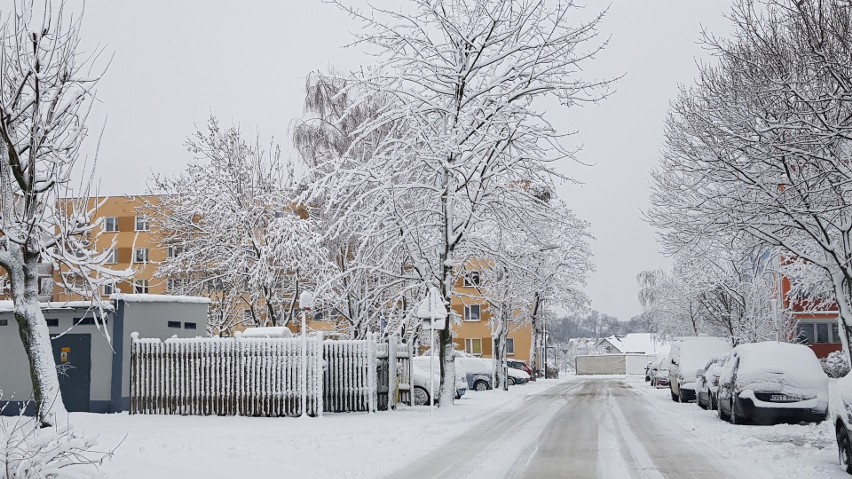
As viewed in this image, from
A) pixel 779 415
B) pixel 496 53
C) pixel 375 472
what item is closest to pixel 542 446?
pixel 375 472

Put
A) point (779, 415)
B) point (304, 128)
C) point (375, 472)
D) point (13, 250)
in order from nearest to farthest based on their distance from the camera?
1. point (375, 472)
2. point (13, 250)
3. point (779, 415)
4. point (304, 128)

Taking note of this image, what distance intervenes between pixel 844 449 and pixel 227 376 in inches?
525

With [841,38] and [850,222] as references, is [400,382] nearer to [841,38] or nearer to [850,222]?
[850,222]

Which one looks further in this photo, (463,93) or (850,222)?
(463,93)

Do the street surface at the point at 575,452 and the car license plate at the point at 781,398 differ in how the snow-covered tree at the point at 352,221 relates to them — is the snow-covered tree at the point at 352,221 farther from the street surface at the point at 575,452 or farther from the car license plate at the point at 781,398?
the car license plate at the point at 781,398

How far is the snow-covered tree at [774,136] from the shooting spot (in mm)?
16031

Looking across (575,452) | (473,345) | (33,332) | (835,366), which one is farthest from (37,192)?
(473,345)

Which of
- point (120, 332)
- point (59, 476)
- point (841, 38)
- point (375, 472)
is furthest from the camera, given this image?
point (120, 332)

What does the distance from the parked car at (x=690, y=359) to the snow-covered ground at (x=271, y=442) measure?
9.68 m

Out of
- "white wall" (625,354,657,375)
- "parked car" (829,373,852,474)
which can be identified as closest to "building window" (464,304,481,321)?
"white wall" (625,354,657,375)

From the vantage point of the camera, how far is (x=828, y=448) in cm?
1370

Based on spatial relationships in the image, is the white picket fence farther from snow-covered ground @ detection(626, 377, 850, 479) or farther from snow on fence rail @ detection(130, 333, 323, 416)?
snow-covered ground @ detection(626, 377, 850, 479)

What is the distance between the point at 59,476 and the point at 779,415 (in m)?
14.7

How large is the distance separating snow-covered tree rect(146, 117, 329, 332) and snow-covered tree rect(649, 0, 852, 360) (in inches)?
507
